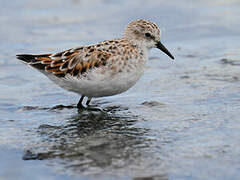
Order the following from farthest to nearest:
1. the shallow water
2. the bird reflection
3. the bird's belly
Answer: the bird's belly
the bird reflection
the shallow water

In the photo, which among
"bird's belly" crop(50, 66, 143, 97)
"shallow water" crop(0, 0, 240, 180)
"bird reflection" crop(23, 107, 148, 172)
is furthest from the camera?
"bird's belly" crop(50, 66, 143, 97)

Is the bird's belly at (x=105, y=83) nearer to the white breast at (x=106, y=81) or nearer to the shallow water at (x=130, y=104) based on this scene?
the white breast at (x=106, y=81)

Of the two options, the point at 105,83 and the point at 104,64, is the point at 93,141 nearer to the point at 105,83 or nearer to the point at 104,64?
the point at 105,83

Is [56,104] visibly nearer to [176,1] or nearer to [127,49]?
[127,49]

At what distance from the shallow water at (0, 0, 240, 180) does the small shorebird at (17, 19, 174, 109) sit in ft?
1.44

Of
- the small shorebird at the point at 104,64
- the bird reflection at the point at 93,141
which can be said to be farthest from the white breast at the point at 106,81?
the bird reflection at the point at 93,141

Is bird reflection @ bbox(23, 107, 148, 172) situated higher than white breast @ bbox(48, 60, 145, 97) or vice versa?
white breast @ bbox(48, 60, 145, 97)

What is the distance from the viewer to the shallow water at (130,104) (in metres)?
5.88

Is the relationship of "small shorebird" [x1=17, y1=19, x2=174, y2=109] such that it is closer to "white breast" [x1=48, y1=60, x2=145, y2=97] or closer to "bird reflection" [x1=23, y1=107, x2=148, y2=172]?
"white breast" [x1=48, y1=60, x2=145, y2=97]

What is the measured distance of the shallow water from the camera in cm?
588

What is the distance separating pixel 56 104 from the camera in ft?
29.0

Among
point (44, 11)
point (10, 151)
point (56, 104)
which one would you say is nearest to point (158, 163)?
point (10, 151)

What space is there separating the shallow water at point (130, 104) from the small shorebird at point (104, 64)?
44 centimetres

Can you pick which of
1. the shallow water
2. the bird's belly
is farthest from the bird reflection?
the bird's belly
